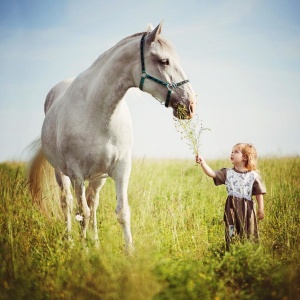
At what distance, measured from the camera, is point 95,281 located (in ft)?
7.70

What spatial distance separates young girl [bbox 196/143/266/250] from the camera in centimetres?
350

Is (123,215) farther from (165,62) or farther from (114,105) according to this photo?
(165,62)

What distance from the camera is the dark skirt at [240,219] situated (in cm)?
349

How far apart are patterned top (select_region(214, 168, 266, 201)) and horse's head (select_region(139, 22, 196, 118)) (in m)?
0.88

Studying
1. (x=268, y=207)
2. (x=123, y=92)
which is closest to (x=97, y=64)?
(x=123, y=92)

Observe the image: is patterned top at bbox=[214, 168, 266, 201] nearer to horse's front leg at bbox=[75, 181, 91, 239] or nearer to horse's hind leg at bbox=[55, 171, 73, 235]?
horse's front leg at bbox=[75, 181, 91, 239]

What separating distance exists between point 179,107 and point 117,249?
5.21 feet

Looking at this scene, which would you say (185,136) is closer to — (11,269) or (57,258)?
(57,258)

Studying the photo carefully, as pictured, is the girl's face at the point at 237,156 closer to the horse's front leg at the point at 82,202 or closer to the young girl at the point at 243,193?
the young girl at the point at 243,193

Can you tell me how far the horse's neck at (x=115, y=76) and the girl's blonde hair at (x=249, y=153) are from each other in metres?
1.31

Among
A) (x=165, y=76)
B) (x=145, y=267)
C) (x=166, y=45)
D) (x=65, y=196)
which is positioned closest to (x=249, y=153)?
(x=165, y=76)

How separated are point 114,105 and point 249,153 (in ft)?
4.94

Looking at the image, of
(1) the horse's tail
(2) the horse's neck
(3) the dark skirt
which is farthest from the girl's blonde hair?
(1) the horse's tail

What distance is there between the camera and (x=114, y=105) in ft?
11.5
